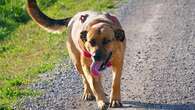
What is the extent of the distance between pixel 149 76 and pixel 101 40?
1967 millimetres

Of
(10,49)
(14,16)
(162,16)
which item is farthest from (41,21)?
(14,16)

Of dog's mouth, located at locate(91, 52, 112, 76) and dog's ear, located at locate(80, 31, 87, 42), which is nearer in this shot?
dog's mouth, located at locate(91, 52, 112, 76)

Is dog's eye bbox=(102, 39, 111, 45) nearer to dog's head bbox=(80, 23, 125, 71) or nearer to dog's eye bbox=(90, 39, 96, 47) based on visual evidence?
dog's head bbox=(80, 23, 125, 71)

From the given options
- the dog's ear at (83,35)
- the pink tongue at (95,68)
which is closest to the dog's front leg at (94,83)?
the pink tongue at (95,68)

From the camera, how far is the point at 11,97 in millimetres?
8820

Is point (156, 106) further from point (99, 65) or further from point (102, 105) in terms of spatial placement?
point (99, 65)

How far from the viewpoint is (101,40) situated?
7.07m

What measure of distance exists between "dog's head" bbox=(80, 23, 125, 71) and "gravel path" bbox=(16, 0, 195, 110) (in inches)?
35.3

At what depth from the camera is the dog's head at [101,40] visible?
23.1ft

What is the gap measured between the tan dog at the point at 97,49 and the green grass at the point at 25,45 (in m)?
1.14

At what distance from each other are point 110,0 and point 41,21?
7.20 m

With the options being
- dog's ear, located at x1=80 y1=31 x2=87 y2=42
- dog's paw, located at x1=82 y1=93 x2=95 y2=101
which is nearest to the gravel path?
dog's paw, located at x1=82 y1=93 x2=95 y2=101

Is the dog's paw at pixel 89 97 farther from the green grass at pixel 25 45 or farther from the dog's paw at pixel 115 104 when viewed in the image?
the green grass at pixel 25 45

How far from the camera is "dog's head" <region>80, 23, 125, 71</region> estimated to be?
7.05m
